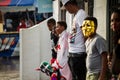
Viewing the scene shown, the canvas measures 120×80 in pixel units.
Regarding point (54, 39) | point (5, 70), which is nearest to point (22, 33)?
point (54, 39)

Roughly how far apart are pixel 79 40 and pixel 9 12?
16839 mm

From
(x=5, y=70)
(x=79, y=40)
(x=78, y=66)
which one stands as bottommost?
(x=5, y=70)

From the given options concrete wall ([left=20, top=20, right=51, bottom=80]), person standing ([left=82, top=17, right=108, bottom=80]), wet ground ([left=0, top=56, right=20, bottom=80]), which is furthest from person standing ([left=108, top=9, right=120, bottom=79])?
wet ground ([left=0, top=56, right=20, bottom=80])

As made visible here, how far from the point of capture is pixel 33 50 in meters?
11.6

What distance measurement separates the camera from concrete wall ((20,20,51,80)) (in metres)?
11.5

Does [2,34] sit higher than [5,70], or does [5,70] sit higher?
[2,34]

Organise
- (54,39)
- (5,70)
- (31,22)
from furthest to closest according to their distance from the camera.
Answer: (31,22) < (5,70) < (54,39)

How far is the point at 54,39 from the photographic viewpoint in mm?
9273

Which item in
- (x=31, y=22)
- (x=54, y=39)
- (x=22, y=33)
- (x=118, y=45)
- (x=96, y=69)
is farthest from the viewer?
(x=31, y=22)

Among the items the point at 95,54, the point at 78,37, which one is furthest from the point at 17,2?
the point at 95,54

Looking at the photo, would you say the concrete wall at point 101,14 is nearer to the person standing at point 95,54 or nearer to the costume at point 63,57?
the costume at point 63,57

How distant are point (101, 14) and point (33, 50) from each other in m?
4.37

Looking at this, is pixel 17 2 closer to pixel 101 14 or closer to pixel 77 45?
pixel 101 14

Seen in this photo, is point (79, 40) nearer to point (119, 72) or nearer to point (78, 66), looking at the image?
point (78, 66)
